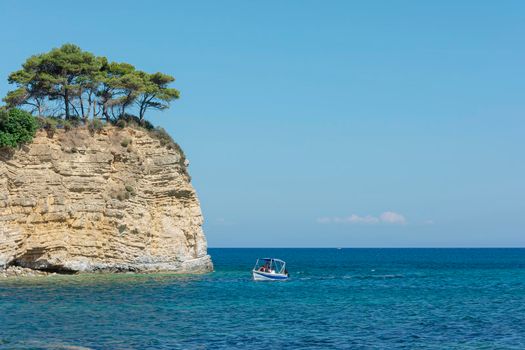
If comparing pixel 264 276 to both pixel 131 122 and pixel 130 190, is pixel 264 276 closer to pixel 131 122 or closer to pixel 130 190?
pixel 130 190

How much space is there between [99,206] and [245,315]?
20.0 metres

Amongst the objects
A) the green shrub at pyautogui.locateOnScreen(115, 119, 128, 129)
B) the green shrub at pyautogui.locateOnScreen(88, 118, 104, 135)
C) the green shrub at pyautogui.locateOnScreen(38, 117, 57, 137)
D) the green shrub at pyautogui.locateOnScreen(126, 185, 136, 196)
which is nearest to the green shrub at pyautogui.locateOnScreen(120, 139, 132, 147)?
the green shrub at pyautogui.locateOnScreen(115, 119, 128, 129)

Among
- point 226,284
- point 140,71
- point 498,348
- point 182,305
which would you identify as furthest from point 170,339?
point 140,71

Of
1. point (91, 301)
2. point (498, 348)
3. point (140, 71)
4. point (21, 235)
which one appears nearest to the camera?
point (498, 348)

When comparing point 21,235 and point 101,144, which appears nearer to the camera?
point 21,235

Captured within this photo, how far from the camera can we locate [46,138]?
45.0m

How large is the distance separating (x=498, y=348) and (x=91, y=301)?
18506 mm

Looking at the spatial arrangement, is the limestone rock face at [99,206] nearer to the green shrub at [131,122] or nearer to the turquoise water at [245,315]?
the green shrub at [131,122]

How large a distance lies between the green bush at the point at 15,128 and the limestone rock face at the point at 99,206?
0.84 m

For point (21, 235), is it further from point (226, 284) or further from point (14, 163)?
point (226, 284)

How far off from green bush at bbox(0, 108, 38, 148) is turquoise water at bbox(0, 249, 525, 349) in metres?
8.85

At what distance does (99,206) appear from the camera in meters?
45.0

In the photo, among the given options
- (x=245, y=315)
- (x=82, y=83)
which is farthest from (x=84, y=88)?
(x=245, y=315)

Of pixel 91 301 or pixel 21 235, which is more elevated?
pixel 21 235
